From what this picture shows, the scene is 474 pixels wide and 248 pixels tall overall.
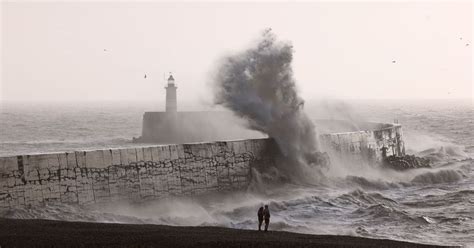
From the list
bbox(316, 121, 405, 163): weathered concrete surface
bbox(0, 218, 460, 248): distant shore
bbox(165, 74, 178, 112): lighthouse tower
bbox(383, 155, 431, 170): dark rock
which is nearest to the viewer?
bbox(0, 218, 460, 248): distant shore

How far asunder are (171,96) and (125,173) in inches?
865

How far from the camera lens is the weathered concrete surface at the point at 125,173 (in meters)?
13.5

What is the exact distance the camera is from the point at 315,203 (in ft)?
55.4

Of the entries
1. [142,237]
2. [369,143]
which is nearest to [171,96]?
[369,143]

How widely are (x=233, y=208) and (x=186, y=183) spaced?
1.41 meters

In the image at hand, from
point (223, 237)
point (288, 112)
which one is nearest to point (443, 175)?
point (288, 112)

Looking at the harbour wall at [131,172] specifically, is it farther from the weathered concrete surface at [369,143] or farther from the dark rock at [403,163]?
the dark rock at [403,163]

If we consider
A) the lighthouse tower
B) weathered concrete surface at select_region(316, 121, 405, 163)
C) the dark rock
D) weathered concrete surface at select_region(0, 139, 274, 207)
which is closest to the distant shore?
weathered concrete surface at select_region(0, 139, 274, 207)

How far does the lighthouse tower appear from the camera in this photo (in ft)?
121

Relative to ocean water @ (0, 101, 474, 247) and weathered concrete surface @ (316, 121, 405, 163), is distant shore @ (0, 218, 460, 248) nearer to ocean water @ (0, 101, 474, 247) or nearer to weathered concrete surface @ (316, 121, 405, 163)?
ocean water @ (0, 101, 474, 247)

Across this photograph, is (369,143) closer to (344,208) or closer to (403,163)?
(403,163)

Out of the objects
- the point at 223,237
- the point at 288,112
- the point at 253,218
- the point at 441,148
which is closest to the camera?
the point at 223,237

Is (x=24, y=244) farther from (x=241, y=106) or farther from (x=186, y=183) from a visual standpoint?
(x=241, y=106)

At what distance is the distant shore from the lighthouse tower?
990 inches
